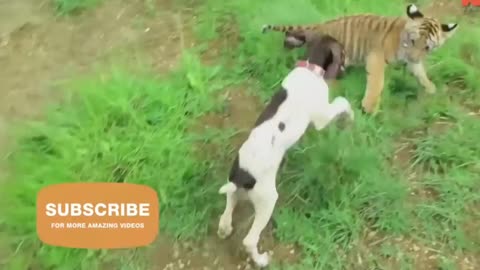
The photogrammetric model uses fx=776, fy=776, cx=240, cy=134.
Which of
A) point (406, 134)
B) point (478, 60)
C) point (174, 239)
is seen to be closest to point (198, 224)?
point (174, 239)

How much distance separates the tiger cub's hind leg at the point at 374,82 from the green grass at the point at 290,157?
0.04 meters

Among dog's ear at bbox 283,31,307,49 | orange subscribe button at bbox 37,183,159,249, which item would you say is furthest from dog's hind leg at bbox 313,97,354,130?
orange subscribe button at bbox 37,183,159,249

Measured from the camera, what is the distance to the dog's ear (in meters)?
2.46

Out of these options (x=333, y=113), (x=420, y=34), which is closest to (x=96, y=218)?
(x=333, y=113)

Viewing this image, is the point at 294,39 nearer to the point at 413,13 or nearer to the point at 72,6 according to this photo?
the point at 413,13

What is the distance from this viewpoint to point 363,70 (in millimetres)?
2535

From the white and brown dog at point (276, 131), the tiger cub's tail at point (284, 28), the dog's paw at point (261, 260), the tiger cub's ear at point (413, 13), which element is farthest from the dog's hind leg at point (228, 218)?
the tiger cub's ear at point (413, 13)

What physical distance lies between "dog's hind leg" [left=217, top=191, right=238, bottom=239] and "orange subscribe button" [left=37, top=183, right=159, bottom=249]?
185 millimetres

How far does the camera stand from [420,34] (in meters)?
2.36

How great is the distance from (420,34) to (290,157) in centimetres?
55

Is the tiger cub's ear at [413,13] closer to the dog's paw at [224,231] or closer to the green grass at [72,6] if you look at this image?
the dog's paw at [224,231]

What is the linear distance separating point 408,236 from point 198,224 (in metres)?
0.58

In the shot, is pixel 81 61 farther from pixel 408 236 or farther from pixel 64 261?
pixel 408 236

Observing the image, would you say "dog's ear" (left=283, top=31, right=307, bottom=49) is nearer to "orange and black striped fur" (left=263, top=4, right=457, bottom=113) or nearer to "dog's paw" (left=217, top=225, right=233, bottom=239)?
"orange and black striped fur" (left=263, top=4, right=457, bottom=113)
